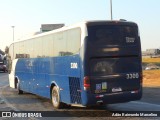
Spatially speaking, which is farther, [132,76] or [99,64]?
[132,76]

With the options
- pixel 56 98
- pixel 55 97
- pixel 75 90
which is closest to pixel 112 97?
pixel 75 90

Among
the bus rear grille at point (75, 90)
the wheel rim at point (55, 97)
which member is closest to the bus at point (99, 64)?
the bus rear grille at point (75, 90)

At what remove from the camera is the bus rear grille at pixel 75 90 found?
13.8 meters

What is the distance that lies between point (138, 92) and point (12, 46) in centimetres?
1269

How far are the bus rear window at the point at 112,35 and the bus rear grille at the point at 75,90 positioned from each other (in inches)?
60.0

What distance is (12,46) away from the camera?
984 inches

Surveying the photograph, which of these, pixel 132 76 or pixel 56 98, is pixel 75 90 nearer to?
pixel 132 76

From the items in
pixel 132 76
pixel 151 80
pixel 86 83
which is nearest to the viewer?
pixel 86 83

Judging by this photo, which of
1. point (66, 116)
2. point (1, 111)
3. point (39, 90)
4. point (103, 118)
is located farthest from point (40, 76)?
point (103, 118)

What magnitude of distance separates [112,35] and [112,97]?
6.72 feet

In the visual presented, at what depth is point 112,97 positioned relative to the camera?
13.6 meters

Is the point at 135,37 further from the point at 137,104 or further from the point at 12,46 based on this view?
the point at 12,46

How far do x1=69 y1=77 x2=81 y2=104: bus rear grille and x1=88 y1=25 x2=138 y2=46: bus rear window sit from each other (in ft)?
5.00

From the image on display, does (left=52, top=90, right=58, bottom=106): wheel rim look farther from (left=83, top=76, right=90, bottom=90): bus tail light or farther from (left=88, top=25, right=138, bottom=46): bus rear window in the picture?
(left=88, top=25, right=138, bottom=46): bus rear window
